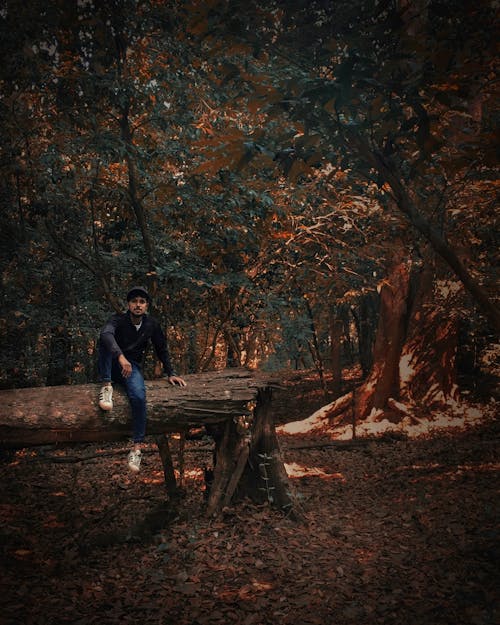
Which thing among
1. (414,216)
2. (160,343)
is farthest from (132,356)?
(414,216)

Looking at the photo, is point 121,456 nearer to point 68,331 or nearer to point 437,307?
point 68,331

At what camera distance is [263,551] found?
214 inches

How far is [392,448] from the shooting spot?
1042 centimetres

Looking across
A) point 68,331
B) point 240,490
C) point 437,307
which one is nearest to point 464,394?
point 437,307

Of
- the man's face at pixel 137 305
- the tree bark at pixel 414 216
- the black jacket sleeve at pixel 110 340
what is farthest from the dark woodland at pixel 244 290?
the man's face at pixel 137 305

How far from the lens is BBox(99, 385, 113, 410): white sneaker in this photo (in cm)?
513

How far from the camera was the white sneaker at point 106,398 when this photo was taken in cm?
513

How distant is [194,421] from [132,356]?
48.3 inches

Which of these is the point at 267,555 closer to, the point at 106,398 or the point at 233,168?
the point at 106,398

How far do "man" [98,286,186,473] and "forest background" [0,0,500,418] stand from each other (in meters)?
2.02

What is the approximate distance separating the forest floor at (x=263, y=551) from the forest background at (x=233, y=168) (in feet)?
8.61

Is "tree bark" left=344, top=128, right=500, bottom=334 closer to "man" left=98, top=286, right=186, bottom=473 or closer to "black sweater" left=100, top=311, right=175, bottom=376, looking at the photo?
"man" left=98, top=286, right=186, bottom=473

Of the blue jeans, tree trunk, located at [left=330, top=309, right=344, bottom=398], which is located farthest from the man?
tree trunk, located at [left=330, top=309, right=344, bottom=398]

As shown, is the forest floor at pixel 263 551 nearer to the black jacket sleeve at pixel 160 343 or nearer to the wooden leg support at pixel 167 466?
the wooden leg support at pixel 167 466
